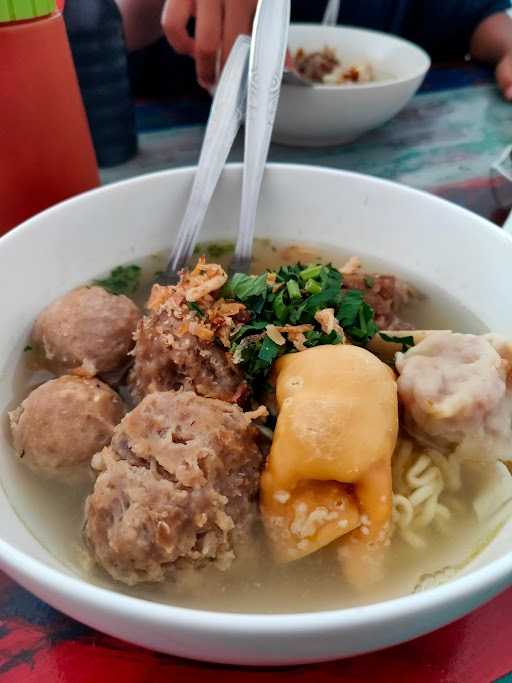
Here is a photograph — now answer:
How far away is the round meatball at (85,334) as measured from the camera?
49.1 inches

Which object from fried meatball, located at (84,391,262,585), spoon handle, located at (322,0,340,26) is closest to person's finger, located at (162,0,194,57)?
spoon handle, located at (322,0,340,26)

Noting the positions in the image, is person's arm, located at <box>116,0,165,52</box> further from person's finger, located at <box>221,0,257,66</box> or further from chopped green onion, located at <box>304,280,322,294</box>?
chopped green onion, located at <box>304,280,322,294</box>

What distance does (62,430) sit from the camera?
1.07 meters

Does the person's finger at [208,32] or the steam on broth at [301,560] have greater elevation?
the person's finger at [208,32]

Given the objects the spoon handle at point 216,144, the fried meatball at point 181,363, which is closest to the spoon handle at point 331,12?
the spoon handle at point 216,144

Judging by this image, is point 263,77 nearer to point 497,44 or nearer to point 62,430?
point 62,430

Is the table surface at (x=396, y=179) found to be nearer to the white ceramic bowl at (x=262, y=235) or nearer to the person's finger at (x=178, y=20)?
the white ceramic bowl at (x=262, y=235)

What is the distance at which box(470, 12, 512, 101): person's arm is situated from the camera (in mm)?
2816

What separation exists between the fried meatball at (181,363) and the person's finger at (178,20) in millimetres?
1361

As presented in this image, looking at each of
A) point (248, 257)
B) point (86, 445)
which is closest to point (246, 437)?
point (86, 445)

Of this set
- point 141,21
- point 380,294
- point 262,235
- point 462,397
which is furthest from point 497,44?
point 462,397

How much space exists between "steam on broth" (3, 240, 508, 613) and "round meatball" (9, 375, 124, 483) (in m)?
0.03

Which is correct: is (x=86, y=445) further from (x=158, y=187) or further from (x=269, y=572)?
(x=158, y=187)

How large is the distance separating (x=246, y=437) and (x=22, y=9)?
107cm
